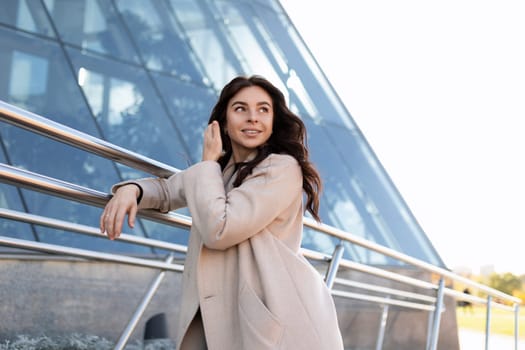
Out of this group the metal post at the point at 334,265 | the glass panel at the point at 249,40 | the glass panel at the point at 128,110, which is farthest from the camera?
the glass panel at the point at 249,40

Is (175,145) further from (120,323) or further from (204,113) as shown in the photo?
(120,323)

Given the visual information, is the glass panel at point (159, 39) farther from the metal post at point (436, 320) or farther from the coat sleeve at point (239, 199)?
the coat sleeve at point (239, 199)

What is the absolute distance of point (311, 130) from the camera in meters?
9.88

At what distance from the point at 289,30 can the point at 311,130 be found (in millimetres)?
2129

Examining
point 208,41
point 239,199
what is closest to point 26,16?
point 208,41

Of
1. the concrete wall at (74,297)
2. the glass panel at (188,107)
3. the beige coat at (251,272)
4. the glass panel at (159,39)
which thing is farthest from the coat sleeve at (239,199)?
the glass panel at (159,39)

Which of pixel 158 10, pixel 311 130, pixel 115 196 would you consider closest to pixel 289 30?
pixel 311 130

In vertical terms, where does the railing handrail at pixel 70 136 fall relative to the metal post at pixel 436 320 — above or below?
above

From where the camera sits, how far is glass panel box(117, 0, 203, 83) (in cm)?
834

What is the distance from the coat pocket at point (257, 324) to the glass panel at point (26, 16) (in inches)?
223

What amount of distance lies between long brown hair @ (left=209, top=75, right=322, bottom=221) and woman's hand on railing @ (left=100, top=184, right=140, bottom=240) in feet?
1.18

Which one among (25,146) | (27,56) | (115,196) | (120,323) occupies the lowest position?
(120,323)

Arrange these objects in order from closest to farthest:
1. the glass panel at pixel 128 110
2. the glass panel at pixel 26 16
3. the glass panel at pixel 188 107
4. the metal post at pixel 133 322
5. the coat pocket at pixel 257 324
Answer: the coat pocket at pixel 257 324 < the metal post at pixel 133 322 < the glass panel at pixel 26 16 < the glass panel at pixel 128 110 < the glass panel at pixel 188 107

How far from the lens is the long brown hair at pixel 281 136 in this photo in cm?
230
